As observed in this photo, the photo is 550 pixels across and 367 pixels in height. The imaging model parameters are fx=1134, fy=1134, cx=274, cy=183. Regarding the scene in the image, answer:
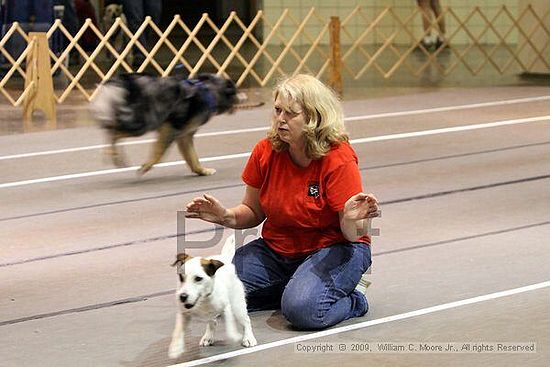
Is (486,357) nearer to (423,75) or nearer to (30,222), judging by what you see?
(30,222)

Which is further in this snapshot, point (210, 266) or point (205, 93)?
point (205, 93)

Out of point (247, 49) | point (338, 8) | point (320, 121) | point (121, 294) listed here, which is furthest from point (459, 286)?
point (338, 8)

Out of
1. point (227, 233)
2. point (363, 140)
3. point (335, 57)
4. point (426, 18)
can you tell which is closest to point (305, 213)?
point (227, 233)

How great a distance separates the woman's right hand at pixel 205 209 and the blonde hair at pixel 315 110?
35cm

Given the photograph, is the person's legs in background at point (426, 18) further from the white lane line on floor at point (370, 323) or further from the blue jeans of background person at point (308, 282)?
the blue jeans of background person at point (308, 282)

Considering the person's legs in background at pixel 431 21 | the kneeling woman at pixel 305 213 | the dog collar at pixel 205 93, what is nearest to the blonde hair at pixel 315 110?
the kneeling woman at pixel 305 213

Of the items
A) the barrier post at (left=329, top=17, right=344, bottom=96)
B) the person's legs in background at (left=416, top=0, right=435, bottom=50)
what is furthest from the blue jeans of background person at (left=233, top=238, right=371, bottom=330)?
the person's legs in background at (left=416, top=0, right=435, bottom=50)

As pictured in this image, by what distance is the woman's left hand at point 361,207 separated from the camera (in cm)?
381

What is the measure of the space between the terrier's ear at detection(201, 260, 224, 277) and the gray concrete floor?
0.31 m

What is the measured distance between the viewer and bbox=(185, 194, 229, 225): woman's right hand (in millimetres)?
3967

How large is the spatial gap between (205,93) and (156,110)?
37cm

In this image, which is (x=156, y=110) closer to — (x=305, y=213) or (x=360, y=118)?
(x=360, y=118)

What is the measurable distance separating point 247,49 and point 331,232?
1308 centimetres

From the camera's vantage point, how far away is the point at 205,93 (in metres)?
7.33
